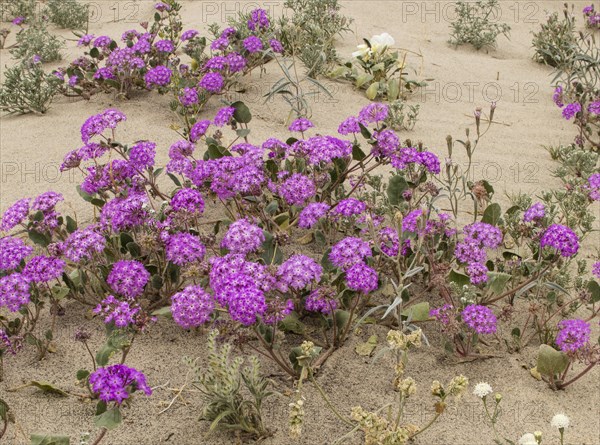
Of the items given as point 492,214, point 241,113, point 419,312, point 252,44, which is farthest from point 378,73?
point 419,312

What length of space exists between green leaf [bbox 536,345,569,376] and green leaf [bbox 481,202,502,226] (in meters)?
1.11

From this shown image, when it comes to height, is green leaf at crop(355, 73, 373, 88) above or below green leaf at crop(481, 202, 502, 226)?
below

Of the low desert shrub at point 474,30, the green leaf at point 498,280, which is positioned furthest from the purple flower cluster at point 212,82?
the low desert shrub at point 474,30

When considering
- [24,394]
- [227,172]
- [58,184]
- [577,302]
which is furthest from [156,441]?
[58,184]

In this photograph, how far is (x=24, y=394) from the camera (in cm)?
346

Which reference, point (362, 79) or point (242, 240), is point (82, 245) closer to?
point (242, 240)

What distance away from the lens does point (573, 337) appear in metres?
3.35

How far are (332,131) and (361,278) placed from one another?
9.54ft

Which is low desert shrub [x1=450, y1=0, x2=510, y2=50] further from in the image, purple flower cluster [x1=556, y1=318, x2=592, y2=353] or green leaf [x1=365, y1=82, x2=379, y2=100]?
purple flower cluster [x1=556, y1=318, x2=592, y2=353]

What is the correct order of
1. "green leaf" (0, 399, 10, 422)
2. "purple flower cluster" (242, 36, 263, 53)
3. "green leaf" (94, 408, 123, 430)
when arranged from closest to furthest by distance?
"green leaf" (94, 408, 123, 430) → "green leaf" (0, 399, 10, 422) → "purple flower cluster" (242, 36, 263, 53)

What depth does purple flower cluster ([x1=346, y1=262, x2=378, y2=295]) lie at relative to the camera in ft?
10.8

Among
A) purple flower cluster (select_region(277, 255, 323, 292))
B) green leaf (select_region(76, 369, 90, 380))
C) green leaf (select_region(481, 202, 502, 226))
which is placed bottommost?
green leaf (select_region(76, 369, 90, 380))

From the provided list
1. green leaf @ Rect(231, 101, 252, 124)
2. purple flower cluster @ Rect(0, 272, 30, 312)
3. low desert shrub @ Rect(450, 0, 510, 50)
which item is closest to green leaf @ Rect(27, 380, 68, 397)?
purple flower cluster @ Rect(0, 272, 30, 312)

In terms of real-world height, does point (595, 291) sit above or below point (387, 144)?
below
